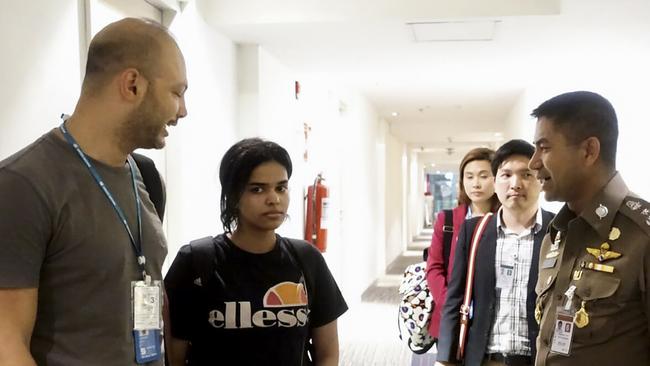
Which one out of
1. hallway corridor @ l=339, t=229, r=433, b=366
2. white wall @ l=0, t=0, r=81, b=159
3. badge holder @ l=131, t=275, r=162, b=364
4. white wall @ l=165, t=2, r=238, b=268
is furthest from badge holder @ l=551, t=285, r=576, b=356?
white wall @ l=165, t=2, r=238, b=268

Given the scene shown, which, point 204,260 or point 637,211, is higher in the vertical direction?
point 637,211

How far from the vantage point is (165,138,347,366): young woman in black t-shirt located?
5.21 ft

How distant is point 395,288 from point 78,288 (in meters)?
7.52

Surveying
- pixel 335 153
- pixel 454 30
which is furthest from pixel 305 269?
pixel 335 153

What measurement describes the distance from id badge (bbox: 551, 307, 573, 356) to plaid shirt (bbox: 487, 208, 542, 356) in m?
0.57

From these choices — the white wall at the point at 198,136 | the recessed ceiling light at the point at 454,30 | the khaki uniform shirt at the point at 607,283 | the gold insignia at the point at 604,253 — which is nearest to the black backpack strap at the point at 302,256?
the khaki uniform shirt at the point at 607,283

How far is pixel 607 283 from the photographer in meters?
1.44

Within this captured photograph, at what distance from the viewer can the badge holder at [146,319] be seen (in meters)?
1.20

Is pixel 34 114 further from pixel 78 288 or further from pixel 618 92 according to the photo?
pixel 618 92

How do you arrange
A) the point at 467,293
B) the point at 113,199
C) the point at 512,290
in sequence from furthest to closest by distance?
the point at 467,293
the point at 512,290
the point at 113,199

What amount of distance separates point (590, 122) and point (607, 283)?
42 cm

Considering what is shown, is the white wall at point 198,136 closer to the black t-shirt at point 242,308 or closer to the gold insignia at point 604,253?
the black t-shirt at point 242,308

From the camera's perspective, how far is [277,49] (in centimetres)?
430

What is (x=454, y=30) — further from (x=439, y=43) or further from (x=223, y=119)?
(x=223, y=119)
